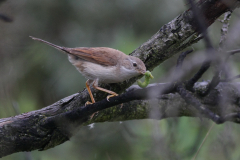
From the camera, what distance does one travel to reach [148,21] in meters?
5.34

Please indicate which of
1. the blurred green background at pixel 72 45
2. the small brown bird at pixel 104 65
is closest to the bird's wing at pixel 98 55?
the small brown bird at pixel 104 65

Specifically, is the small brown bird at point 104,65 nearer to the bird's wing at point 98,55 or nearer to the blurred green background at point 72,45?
the bird's wing at point 98,55

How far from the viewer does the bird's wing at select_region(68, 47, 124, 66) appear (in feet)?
11.0

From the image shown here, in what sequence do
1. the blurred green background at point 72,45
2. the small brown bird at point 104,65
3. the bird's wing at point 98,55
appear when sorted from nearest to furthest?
the small brown bird at point 104,65, the bird's wing at point 98,55, the blurred green background at point 72,45

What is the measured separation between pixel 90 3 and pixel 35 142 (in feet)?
11.4

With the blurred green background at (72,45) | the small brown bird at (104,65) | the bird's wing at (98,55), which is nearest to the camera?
the small brown bird at (104,65)

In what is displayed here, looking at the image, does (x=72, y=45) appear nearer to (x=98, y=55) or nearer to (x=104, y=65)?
(x=98, y=55)

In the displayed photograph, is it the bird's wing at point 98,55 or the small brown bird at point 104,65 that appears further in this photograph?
the bird's wing at point 98,55

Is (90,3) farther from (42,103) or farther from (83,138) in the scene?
(83,138)

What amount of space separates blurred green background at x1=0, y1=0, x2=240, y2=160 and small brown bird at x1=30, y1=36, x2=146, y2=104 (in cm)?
99

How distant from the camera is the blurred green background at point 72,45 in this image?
420 centimetres

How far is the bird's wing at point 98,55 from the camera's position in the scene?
132 inches

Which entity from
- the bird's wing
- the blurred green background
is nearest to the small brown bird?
the bird's wing

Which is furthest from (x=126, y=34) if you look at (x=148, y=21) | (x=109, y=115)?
(x=109, y=115)
